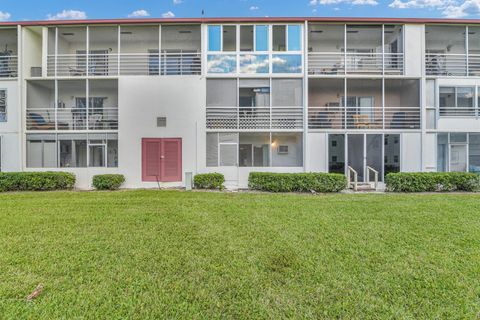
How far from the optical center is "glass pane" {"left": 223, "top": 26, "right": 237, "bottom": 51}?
47.9 ft

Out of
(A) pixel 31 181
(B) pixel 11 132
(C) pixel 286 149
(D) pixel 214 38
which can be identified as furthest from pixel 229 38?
(B) pixel 11 132

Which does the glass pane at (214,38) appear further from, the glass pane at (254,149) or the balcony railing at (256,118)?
the glass pane at (254,149)

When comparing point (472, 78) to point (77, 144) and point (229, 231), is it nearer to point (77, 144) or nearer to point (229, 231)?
point (229, 231)

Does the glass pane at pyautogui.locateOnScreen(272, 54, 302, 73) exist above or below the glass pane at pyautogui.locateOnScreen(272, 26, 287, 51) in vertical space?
below

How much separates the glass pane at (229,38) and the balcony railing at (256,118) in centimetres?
354

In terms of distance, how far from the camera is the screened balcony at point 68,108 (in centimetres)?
1448

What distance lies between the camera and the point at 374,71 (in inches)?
583

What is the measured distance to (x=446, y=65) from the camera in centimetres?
1535

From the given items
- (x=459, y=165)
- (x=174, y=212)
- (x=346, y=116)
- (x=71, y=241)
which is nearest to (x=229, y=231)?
(x=174, y=212)

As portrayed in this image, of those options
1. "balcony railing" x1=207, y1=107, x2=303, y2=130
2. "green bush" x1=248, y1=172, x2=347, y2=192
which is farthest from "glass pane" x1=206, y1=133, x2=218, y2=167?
"green bush" x1=248, y1=172, x2=347, y2=192

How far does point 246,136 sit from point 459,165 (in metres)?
10.5

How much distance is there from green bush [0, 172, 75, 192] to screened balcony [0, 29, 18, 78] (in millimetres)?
5528

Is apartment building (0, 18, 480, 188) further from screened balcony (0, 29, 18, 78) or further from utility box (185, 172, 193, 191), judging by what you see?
utility box (185, 172, 193, 191)

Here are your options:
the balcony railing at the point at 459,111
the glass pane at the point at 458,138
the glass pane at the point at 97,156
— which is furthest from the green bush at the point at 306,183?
the glass pane at the point at 97,156
